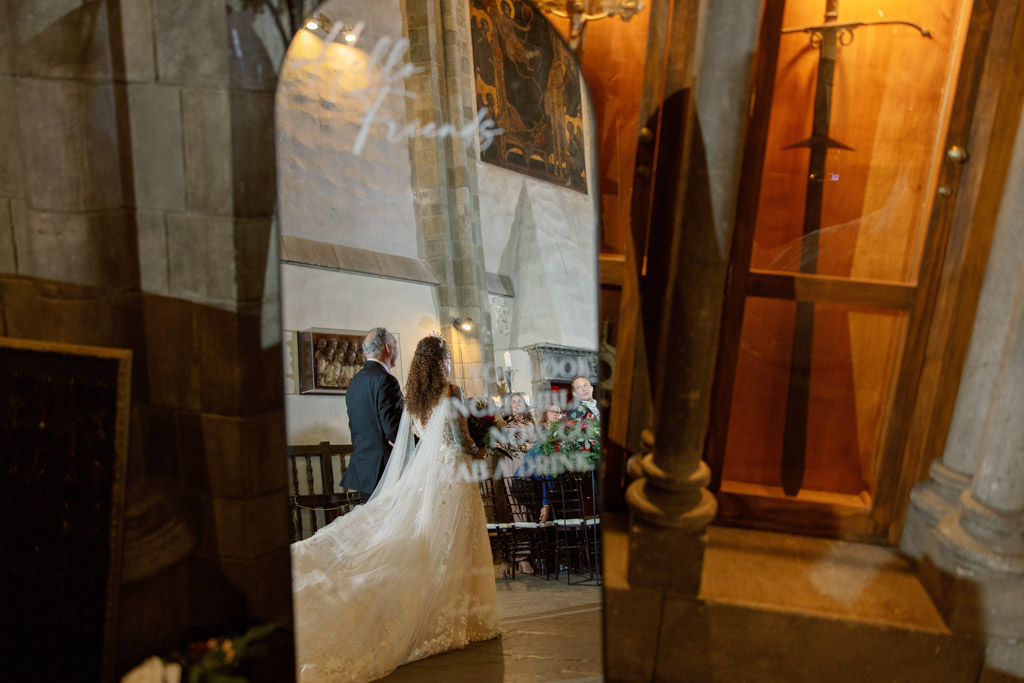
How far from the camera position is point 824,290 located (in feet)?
6.17

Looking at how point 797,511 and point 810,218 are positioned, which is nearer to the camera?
point 810,218

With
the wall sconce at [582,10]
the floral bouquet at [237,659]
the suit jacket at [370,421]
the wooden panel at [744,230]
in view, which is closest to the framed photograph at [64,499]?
the floral bouquet at [237,659]

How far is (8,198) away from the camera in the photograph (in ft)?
5.70

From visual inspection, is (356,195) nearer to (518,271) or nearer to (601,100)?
(518,271)

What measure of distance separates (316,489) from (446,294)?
773 mm

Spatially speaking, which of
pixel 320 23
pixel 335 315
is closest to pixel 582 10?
pixel 320 23

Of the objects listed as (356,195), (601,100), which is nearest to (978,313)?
(601,100)

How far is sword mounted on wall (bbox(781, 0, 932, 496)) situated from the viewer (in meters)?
1.74

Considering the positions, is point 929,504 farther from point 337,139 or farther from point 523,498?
point 337,139

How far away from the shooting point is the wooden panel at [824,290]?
6.09ft

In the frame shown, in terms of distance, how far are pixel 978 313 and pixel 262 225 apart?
2.31m

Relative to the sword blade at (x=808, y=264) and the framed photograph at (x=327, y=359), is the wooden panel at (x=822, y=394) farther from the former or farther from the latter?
the framed photograph at (x=327, y=359)

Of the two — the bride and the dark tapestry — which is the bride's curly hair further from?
the dark tapestry

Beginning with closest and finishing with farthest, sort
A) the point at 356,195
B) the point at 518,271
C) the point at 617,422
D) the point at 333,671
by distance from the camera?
the point at 356,195 → the point at 518,271 → the point at 333,671 → the point at 617,422
